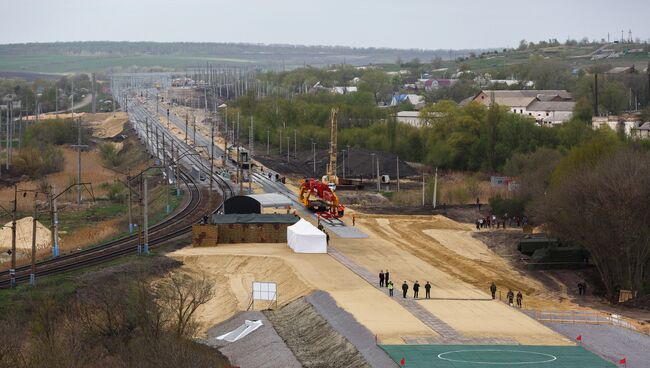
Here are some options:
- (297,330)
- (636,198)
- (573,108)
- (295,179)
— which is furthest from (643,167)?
(573,108)

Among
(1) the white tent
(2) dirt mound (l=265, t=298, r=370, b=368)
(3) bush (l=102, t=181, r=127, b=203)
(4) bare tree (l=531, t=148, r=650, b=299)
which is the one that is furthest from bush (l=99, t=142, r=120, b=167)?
(2) dirt mound (l=265, t=298, r=370, b=368)

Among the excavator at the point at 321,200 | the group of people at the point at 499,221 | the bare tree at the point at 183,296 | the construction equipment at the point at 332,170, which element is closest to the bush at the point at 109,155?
the construction equipment at the point at 332,170

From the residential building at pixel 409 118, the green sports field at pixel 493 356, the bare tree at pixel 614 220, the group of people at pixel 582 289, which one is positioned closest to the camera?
the green sports field at pixel 493 356

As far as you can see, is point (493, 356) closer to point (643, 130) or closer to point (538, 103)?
point (643, 130)

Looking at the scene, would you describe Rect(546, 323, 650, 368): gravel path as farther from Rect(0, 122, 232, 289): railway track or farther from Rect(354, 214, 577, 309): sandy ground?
Rect(0, 122, 232, 289): railway track

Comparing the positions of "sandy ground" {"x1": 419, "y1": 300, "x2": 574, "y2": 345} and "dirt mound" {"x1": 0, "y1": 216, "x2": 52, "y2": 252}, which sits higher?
"sandy ground" {"x1": 419, "y1": 300, "x2": 574, "y2": 345}

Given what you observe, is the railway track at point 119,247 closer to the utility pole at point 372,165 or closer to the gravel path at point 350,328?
the gravel path at point 350,328
